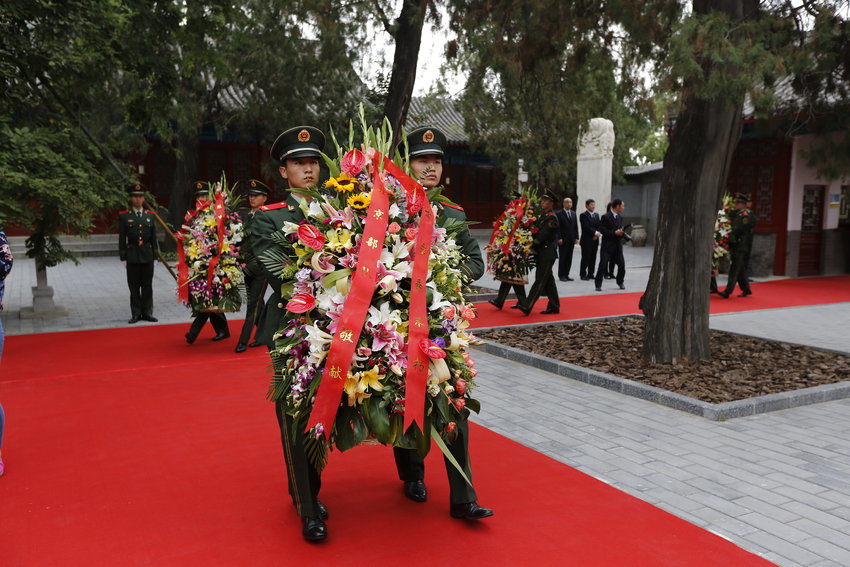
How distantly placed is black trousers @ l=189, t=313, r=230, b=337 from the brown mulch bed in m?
3.09

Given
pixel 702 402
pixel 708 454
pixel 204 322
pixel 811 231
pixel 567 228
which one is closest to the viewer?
pixel 708 454

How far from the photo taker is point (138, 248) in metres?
9.37

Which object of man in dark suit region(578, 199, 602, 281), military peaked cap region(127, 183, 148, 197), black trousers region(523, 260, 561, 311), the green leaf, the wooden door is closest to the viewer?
the green leaf

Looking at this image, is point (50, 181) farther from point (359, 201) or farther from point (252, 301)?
point (359, 201)

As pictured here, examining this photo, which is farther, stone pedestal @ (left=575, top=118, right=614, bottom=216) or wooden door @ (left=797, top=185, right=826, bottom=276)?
stone pedestal @ (left=575, top=118, right=614, bottom=216)

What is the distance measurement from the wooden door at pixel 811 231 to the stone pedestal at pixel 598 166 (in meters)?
7.58

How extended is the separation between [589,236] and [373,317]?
40.7ft

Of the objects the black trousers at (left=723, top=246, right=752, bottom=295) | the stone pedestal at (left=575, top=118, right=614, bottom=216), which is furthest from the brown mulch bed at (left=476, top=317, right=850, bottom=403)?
the stone pedestal at (left=575, top=118, right=614, bottom=216)

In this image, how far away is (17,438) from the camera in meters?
4.79

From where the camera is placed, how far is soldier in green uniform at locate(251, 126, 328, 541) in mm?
3275

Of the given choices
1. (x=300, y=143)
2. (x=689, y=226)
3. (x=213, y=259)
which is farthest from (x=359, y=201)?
(x=213, y=259)

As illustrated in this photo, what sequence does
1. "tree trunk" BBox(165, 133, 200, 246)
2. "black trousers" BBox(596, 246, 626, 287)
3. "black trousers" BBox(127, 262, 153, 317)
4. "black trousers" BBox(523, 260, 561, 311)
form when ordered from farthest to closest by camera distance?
"tree trunk" BBox(165, 133, 200, 246) < "black trousers" BBox(596, 246, 626, 287) < "black trousers" BBox(523, 260, 561, 311) < "black trousers" BBox(127, 262, 153, 317)

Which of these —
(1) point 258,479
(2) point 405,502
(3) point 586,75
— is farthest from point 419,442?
(3) point 586,75

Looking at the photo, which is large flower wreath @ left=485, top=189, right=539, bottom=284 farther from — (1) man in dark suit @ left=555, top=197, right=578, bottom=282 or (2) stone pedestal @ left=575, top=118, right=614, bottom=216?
(2) stone pedestal @ left=575, top=118, right=614, bottom=216
